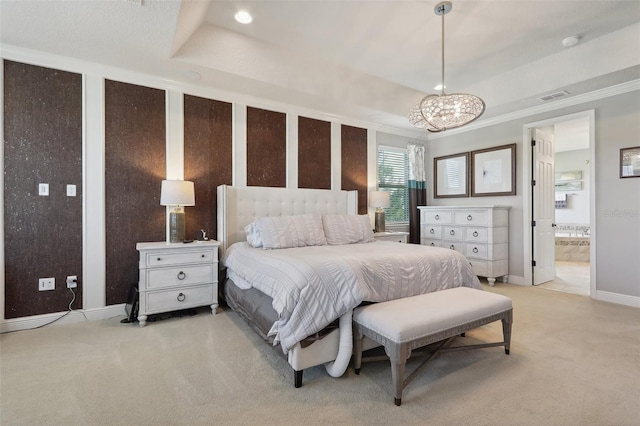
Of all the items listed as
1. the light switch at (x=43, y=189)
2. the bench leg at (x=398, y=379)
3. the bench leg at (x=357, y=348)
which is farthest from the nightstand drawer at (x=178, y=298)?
the bench leg at (x=398, y=379)

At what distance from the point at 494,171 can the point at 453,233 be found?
118 cm

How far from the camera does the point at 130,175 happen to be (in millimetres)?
3189

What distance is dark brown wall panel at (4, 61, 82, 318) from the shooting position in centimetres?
271

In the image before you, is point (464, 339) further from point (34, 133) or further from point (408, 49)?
point (34, 133)

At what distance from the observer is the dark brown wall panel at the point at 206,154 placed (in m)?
3.52

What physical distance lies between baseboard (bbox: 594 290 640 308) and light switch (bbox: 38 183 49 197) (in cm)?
609

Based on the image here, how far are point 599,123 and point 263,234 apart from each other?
167 inches

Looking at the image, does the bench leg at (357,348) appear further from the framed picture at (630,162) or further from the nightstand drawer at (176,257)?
the framed picture at (630,162)

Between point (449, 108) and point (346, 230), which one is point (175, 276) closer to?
point (346, 230)

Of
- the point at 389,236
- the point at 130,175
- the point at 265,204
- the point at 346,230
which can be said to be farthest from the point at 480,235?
the point at 130,175

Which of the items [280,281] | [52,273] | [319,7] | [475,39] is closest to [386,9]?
[319,7]

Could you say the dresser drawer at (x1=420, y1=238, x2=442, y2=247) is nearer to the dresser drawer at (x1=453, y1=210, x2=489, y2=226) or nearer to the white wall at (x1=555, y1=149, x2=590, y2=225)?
the dresser drawer at (x1=453, y1=210, x2=489, y2=226)

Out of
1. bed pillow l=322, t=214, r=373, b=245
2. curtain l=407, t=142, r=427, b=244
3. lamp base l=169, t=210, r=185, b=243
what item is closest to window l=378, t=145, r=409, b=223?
curtain l=407, t=142, r=427, b=244

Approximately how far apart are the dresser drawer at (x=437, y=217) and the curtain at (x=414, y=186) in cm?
26
